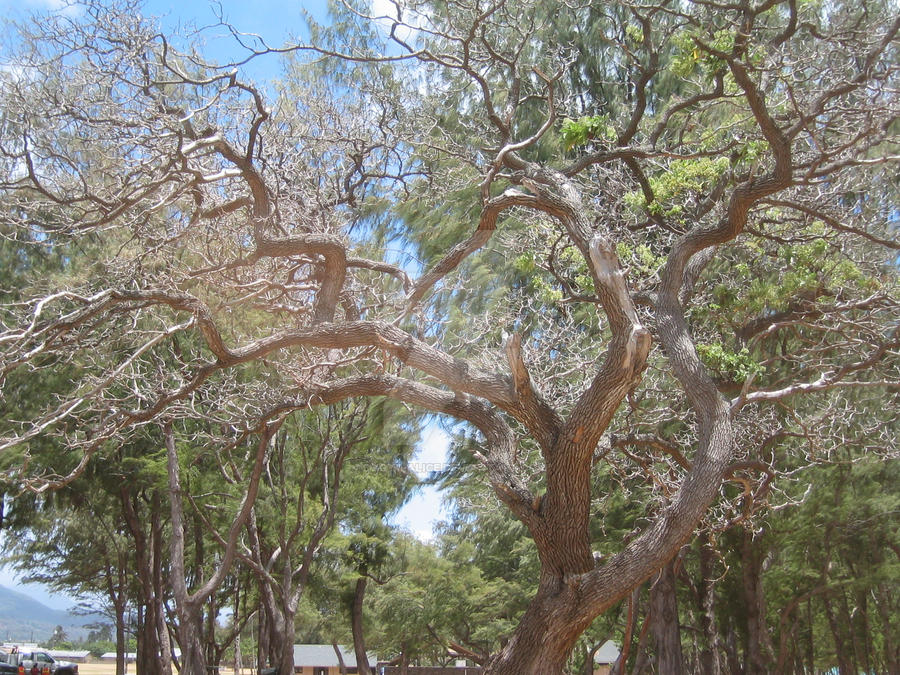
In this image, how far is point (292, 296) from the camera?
31.7 feet

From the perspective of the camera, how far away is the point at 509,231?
522 inches

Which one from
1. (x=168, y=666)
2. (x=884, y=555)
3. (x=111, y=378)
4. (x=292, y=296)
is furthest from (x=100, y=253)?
(x=884, y=555)

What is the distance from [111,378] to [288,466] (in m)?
12.7

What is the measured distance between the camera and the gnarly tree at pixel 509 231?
6727mm

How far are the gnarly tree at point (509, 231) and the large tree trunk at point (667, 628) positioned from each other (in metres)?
2.69

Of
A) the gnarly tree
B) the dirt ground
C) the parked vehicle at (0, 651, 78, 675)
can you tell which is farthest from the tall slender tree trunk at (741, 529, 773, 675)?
the dirt ground

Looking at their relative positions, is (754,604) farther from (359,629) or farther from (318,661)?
(318,661)

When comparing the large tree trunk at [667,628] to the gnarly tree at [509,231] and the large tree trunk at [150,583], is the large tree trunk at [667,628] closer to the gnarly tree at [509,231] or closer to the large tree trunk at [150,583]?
the gnarly tree at [509,231]

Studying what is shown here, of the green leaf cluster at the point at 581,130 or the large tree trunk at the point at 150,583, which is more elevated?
the green leaf cluster at the point at 581,130

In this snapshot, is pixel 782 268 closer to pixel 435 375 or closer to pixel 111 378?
pixel 435 375

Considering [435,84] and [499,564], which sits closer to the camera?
[435,84]

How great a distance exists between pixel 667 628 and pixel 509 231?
23.1 feet

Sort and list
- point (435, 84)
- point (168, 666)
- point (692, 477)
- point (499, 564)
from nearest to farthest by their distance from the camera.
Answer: point (692, 477) < point (435, 84) < point (168, 666) < point (499, 564)

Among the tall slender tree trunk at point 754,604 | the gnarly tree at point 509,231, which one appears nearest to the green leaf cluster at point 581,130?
the gnarly tree at point 509,231
